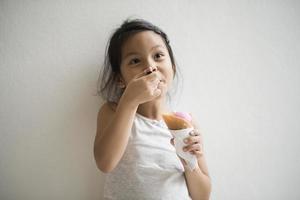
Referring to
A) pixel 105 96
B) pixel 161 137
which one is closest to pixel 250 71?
pixel 161 137

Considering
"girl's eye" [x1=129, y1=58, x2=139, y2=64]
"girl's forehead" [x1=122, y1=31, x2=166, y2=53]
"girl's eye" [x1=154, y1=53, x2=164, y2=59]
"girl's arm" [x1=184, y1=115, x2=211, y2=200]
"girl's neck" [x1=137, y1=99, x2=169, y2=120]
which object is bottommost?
"girl's arm" [x1=184, y1=115, x2=211, y2=200]

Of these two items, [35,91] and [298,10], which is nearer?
[35,91]

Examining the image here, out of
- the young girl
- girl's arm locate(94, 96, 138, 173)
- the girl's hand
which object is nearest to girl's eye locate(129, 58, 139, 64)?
the young girl

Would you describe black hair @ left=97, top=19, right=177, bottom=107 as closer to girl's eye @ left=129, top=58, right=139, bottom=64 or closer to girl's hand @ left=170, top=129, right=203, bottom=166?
girl's eye @ left=129, top=58, right=139, bottom=64

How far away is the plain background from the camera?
643 millimetres

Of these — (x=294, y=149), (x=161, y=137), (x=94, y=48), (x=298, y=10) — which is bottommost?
(x=294, y=149)

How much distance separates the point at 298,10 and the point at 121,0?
642 millimetres

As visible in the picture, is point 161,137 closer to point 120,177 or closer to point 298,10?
point 120,177

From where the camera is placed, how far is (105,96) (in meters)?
0.68

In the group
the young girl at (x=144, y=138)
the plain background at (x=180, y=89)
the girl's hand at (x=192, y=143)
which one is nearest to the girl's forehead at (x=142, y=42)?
the young girl at (x=144, y=138)

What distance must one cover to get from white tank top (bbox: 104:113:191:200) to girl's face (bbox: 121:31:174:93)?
0.15 m

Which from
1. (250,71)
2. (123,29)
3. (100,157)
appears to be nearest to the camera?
(100,157)

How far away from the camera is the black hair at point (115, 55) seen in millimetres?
604

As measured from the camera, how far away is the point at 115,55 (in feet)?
2.02
